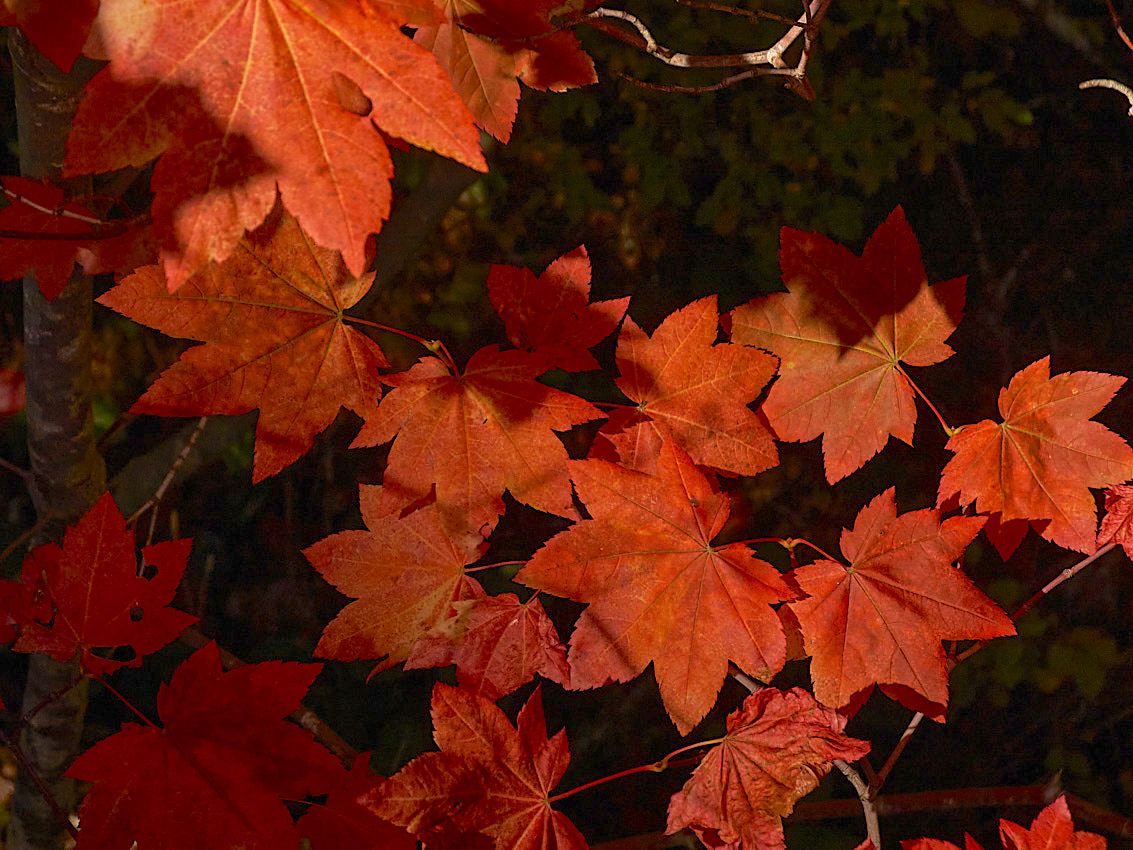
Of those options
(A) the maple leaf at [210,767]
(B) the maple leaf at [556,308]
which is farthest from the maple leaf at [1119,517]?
(A) the maple leaf at [210,767]

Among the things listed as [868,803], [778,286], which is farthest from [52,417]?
[778,286]

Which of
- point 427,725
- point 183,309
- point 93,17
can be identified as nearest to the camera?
point 93,17

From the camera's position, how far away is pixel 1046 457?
1.19 m

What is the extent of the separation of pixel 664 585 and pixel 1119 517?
2.55 feet

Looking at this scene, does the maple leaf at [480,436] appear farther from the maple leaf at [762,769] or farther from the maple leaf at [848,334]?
the maple leaf at [762,769]

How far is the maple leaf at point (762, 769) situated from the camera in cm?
113

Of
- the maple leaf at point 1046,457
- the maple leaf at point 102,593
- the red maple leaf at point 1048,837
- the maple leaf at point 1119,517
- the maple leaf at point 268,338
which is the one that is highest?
the maple leaf at point 268,338

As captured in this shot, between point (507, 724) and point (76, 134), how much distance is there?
940mm

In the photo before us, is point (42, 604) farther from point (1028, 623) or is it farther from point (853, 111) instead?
point (1028, 623)

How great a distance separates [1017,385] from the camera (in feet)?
3.92

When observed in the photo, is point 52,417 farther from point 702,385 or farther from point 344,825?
point 702,385

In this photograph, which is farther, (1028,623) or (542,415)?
(1028,623)

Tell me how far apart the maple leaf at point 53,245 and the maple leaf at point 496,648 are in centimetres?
74

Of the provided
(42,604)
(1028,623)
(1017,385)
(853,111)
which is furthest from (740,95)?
(42,604)
